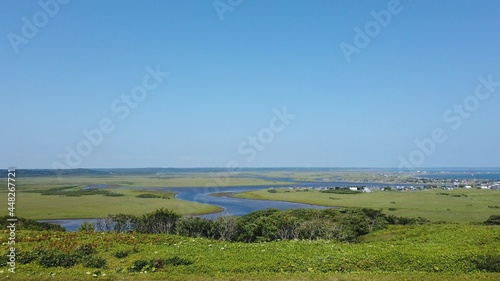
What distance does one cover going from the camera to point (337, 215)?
41.0m

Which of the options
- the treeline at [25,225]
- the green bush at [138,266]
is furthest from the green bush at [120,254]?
the treeline at [25,225]

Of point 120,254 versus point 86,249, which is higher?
point 86,249

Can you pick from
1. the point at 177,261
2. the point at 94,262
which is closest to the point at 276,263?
the point at 177,261

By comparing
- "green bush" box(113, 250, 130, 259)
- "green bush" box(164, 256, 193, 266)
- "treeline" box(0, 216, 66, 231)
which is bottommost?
"treeline" box(0, 216, 66, 231)

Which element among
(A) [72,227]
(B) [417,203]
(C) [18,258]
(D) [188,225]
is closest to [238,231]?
(D) [188,225]

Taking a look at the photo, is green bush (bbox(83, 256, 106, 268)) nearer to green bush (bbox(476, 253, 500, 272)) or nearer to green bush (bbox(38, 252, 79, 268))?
green bush (bbox(38, 252, 79, 268))

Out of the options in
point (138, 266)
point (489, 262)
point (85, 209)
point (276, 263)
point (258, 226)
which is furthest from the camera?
point (85, 209)

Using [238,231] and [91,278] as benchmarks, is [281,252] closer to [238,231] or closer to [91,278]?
[91,278]

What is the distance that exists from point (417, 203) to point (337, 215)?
4260 centimetres

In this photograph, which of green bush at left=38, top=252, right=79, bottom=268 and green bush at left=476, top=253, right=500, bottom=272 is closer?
green bush at left=476, top=253, right=500, bottom=272

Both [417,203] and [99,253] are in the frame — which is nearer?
[99,253]

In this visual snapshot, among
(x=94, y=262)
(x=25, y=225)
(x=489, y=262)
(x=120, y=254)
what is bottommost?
(x=25, y=225)

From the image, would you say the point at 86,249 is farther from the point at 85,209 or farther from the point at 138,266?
the point at 85,209

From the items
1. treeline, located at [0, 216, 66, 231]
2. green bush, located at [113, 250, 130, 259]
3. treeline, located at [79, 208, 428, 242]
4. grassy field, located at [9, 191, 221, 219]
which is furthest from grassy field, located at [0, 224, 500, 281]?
grassy field, located at [9, 191, 221, 219]
